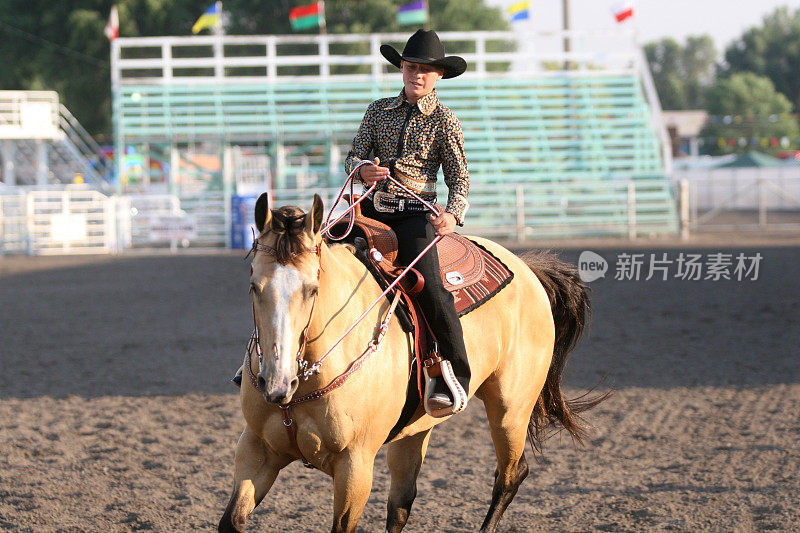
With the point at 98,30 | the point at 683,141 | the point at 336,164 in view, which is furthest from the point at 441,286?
the point at 683,141

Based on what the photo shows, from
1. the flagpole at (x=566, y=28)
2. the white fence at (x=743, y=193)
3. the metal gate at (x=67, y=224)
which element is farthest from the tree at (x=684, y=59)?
the metal gate at (x=67, y=224)

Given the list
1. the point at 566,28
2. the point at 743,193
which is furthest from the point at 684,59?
the point at 566,28

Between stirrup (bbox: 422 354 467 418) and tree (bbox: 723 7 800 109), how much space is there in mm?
81005

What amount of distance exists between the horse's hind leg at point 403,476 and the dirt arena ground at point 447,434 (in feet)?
1.56

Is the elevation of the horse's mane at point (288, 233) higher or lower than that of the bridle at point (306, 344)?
higher

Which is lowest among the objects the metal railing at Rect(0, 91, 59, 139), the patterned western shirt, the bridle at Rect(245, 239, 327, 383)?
the bridle at Rect(245, 239, 327, 383)

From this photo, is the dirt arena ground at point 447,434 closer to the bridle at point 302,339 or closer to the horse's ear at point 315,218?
the bridle at point 302,339

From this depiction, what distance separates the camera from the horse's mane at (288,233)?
306 centimetres

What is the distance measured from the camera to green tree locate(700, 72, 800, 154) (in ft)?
204

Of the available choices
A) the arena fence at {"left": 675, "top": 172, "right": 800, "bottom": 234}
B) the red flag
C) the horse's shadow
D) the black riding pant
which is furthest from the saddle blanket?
the arena fence at {"left": 675, "top": 172, "right": 800, "bottom": 234}

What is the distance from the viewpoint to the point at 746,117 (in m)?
65.7

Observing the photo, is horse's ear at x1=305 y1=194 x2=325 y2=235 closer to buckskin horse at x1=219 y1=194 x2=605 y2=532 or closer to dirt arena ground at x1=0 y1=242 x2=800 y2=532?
buckskin horse at x1=219 y1=194 x2=605 y2=532

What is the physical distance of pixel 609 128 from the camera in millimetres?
27578

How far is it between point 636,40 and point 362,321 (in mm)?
26964
